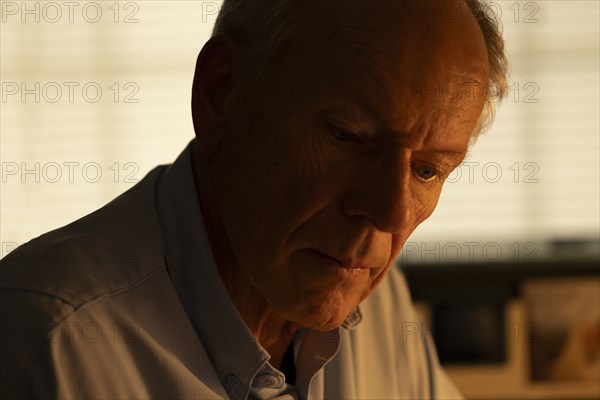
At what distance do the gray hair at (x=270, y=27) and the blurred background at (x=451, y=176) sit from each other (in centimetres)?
116

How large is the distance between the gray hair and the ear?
0.02 m

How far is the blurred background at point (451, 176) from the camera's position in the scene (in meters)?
2.24

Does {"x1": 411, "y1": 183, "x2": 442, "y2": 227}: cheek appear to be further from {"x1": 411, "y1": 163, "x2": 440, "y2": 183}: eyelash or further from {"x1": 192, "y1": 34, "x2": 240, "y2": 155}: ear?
{"x1": 192, "y1": 34, "x2": 240, "y2": 155}: ear

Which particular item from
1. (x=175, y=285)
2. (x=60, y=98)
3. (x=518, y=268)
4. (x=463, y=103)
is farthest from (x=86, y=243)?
(x=518, y=268)

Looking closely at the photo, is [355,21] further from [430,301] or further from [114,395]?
[430,301]

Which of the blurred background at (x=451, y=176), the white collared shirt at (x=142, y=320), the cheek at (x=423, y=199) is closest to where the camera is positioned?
the white collared shirt at (x=142, y=320)

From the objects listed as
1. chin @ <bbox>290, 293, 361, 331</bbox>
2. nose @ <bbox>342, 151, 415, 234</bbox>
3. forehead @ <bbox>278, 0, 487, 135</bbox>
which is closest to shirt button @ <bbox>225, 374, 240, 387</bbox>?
chin @ <bbox>290, 293, 361, 331</bbox>

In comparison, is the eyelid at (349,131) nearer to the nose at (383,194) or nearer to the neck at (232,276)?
the nose at (383,194)

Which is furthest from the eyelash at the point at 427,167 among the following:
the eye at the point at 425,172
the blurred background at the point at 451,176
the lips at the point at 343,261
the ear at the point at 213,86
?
the blurred background at the point at 451,176

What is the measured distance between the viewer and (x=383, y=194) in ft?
3.10

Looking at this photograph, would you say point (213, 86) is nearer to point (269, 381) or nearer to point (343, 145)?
point (343, 145)

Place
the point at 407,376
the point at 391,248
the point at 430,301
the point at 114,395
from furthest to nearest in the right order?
the point at 430,301 → the point at 407,376 → the point at 391,248 → the point at 114,395

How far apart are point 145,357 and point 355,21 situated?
0.47m

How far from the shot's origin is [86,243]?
104 centimetres
